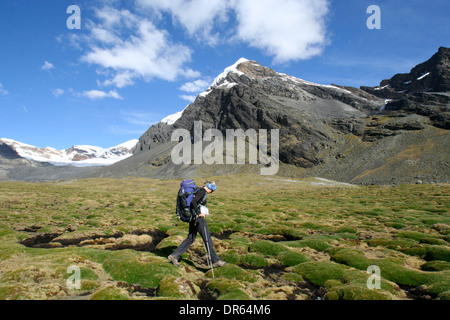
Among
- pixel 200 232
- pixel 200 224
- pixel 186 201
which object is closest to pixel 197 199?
pixel 186 201

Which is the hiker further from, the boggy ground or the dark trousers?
the boggy ground

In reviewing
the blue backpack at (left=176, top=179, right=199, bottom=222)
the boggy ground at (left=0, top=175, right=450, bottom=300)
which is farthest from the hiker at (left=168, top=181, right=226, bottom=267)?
the boggy ground at (left=0, top=175, right=450, bottom=300)

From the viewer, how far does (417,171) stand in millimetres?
123750

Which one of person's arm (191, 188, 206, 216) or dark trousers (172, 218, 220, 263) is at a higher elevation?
person's arm (191, 188, 206, 216)

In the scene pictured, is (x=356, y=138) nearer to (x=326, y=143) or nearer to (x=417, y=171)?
(x=326, y=143)

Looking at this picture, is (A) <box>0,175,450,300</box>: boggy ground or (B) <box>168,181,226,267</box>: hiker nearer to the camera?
(A) <box>0,175,450,300</box>: boggy ground

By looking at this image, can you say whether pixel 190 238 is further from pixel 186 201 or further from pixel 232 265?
pixel 232 265

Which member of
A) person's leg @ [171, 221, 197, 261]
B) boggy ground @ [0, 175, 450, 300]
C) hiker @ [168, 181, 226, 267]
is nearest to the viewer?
boggy ground @ [0, 175, 450, 300]

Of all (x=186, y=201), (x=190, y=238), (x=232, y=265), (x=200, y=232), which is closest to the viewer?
(x=186, y=201)

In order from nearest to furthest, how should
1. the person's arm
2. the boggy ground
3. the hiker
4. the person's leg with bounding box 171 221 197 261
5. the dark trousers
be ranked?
the boggy ground < the person's arm < the hiker < the dark trousers < the person's leg with bounding box 171 221 197 261

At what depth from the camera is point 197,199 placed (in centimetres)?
1212

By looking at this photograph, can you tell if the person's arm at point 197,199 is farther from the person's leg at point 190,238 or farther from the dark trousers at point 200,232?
the person's leg at point 190,238

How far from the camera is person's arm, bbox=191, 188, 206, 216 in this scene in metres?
12.0
